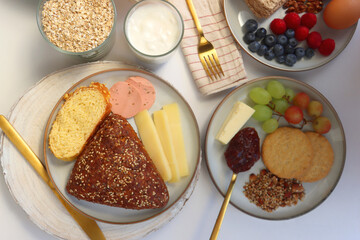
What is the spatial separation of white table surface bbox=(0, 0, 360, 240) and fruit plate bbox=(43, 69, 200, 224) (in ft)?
0.33

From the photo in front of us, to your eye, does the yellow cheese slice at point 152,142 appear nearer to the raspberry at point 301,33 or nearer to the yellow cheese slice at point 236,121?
the yellow cheese slice at point 236,121

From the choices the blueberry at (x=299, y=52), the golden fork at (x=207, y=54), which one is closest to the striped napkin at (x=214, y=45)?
the golden fork at (x=207, y=54)

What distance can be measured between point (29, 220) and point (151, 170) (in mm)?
528

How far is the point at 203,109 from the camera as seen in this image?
1.38 metres

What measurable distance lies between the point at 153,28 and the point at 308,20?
630 mm

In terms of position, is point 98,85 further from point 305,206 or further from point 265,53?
point 305,206

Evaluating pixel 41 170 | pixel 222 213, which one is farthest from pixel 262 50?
pixel 41 170

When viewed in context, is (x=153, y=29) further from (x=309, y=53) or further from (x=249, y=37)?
(x=309, y=53)

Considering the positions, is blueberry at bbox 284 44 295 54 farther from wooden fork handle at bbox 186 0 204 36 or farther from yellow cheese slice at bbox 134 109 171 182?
yellow cheese slice at bbox 134 109 171 182

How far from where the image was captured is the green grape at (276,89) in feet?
4.28

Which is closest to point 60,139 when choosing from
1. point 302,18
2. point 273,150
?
point 273,150

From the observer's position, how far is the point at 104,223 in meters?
1.26

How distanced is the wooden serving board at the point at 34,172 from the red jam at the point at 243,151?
38 cm

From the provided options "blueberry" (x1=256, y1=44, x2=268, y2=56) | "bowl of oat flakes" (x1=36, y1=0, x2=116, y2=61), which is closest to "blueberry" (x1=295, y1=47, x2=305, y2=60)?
"blueberry" (x1=256, y1=44, x2=268, y2=56)
